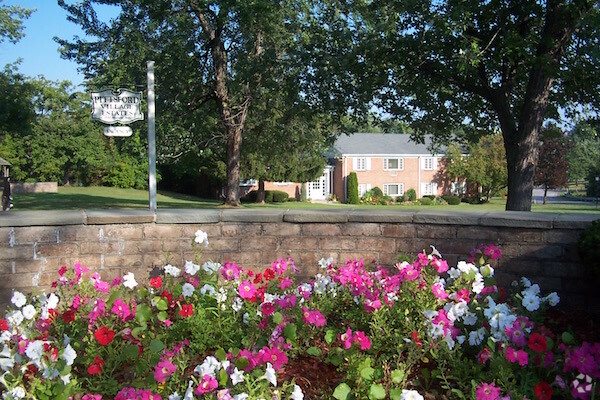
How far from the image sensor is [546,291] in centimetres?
449

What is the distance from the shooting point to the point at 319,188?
42750 mm

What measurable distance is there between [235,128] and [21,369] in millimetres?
18022

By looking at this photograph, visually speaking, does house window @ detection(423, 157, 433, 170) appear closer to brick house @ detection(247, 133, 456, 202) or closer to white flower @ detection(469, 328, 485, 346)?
brick house @ detection(247, 133, 456, 202)

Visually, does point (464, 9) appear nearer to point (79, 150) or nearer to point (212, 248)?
point (212, 248)

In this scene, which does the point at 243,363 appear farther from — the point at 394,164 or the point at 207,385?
the point at 394,164

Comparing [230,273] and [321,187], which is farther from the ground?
[321,187]

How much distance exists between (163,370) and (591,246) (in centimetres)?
321

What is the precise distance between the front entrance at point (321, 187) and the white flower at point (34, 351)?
39.3m

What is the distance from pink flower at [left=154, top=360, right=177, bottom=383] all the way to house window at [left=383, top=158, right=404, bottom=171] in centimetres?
4096

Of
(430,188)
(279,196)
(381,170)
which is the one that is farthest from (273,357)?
(430,188)

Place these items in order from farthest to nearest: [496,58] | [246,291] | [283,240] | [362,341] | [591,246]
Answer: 1. [496,58]
2. [283,240]
3. [591,246]
4. [246,291]
5. [362,341]

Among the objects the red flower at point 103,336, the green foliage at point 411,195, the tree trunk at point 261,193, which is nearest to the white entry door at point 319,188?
the green foliage at point 411,195

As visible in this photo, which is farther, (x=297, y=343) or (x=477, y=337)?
(x=297, y=343)

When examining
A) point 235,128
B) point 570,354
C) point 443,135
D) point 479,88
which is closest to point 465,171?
point 235,128
